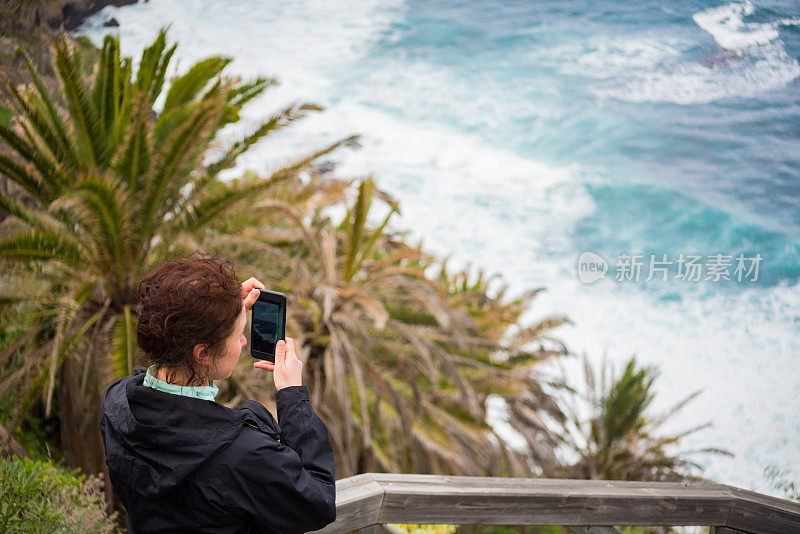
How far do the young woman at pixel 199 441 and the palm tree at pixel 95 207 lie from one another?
7.83 feet

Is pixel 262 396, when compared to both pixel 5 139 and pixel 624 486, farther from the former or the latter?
pixel 624 486

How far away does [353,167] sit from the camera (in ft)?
47.6

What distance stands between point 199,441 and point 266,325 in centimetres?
32

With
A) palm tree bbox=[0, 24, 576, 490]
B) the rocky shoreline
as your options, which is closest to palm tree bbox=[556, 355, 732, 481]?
palm tree bbox=[0, 24, 576, 490]

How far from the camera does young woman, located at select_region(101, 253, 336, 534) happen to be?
90cm

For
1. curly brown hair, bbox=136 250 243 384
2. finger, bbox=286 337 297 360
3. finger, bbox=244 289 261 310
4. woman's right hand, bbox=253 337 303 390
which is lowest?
woman's right hand, bbox=253 337 303 390

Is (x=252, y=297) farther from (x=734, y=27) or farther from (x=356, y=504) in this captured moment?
(x=734, y=27)

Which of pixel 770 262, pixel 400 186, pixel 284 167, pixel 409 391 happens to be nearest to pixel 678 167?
pixel 770 262

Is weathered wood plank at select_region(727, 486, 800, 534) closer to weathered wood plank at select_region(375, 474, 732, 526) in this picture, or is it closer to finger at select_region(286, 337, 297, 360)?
weathered wood plank at select_region(375, 474, 732, 526)

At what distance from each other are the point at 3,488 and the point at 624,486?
148 centimetres

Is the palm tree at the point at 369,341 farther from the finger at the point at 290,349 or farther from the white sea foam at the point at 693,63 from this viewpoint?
the white sea foam at the point at 693,63

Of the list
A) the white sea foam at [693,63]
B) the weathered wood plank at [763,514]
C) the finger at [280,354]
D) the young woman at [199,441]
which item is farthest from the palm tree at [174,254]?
the white sea foam at [693,63]

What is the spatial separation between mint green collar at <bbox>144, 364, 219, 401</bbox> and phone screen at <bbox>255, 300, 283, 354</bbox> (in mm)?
200
